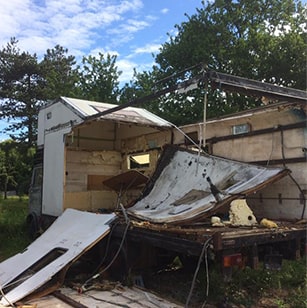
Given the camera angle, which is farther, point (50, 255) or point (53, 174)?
point (53, 174)

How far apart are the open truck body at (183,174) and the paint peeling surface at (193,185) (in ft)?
0.09

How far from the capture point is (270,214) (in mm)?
6672

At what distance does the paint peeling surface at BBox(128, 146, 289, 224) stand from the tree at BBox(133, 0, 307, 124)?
776cm

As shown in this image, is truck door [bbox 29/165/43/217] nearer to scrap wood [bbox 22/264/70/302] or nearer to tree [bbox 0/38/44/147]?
scrap wood [bbox 22/264/70/302]

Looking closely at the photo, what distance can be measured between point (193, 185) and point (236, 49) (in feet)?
38.8

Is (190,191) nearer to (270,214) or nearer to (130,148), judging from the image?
(270,214)

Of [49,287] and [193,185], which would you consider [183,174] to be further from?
[49,287]

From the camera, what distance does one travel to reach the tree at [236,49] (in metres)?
16.3

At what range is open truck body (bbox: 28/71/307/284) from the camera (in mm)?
5074

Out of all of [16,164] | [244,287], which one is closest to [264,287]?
[244,287]

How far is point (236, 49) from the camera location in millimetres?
16969

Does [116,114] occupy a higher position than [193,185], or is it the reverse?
[116,114]

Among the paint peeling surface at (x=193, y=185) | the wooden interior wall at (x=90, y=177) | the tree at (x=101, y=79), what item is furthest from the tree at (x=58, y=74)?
the paint peeling surface at (x=193, y=185)

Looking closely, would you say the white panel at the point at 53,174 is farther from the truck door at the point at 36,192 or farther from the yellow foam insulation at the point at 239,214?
the yellow foam insulation at the point at 239,214
